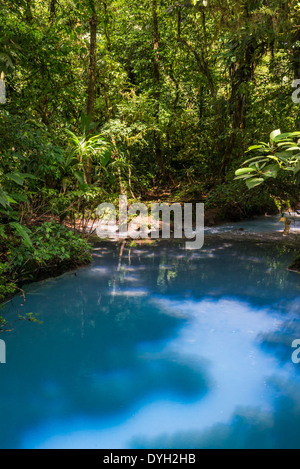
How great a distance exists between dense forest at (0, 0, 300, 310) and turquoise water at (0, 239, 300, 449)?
2.15 feet

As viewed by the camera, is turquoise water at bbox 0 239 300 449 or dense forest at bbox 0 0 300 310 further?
dense forest at bbox 0 0 300 310

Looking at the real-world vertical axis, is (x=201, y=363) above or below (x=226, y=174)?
below

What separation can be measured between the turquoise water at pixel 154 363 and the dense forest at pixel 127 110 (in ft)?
2.15

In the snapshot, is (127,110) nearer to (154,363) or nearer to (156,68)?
(156,68)

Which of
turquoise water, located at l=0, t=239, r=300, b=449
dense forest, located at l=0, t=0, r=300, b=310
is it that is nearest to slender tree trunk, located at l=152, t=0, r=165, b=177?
dense forest, located at l=0, t=0, r=300, b=310

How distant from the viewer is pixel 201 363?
3131 millimetres

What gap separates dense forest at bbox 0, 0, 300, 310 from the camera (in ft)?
13.8

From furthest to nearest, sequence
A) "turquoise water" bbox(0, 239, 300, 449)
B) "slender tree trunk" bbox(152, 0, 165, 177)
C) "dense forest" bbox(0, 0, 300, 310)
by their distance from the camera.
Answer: "slender tree trunk" bbox(152, 0, 165, 177)
"dense forest" bbox(0, 0, 300, 310)
"turquoise water" bbox(0, 239, 300, 449)

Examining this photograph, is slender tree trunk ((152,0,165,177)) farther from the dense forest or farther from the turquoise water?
the turquoise water

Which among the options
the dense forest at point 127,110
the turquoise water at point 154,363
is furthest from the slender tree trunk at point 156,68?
the turquoise water at point 154,363

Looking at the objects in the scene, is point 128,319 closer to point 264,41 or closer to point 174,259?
point 174,259

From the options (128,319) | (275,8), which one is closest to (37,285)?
(128,319)

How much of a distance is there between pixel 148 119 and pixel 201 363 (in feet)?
22.7

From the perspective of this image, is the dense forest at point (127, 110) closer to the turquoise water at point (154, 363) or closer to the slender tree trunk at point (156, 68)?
Result: the slender tree trunk at point (156, 68)
